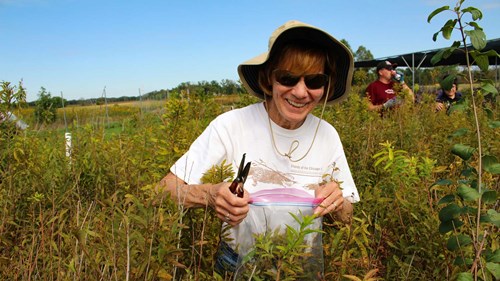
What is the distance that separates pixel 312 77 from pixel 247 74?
0.36 m

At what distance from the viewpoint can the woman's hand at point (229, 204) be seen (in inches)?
55.5

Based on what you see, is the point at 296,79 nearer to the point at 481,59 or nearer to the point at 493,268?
the point at 481,59

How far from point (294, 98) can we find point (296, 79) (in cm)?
8

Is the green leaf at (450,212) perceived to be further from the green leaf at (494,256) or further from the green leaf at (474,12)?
the green leaf at (474,12)

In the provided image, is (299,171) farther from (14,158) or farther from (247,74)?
(14,158)

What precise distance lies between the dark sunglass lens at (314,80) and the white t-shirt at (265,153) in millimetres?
178

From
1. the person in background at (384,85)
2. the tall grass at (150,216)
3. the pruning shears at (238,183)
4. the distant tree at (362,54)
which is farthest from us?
the distant tree at (362,54)

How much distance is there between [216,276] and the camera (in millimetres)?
1358

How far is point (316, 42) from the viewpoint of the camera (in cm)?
196

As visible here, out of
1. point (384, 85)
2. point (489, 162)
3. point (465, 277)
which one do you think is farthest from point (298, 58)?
point (384, 85)

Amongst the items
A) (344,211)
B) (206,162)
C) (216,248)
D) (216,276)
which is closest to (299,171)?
(344,211)

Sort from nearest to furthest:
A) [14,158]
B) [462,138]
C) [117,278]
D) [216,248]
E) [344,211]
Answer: [117,278]
[216,248]
[344,211]
[14,158]
[462,138]

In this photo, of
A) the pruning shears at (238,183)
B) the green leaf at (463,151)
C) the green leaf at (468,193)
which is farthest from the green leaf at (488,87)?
the pruning shears at (238,183)

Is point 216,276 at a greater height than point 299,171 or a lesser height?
lesser
